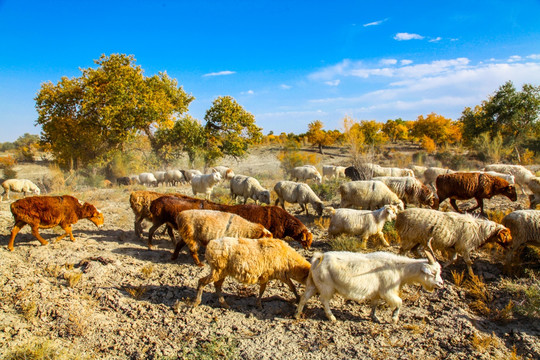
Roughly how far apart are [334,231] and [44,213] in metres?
6.88

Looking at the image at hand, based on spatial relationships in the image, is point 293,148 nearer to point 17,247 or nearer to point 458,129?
point 17,247

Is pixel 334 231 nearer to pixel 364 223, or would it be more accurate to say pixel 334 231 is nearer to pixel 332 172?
pixel 364 223

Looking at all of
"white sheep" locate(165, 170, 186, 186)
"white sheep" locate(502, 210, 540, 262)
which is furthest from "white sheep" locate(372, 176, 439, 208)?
"white sheep" locate(165, 170, 186, 186)

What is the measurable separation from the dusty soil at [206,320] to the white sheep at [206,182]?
7232 mm

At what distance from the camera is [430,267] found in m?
4.71

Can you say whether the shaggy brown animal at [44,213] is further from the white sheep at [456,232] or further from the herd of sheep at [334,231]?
the white sheep at [456,232]

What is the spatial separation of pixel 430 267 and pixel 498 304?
196 centimetres

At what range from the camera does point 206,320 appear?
4.99m

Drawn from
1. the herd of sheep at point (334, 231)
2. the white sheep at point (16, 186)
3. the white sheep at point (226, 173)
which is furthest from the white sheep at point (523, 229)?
the white sheep at point (16, 186)

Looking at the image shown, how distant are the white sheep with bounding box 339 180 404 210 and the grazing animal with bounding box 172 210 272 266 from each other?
15.1ft

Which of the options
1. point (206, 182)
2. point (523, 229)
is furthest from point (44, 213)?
point (523, 229)

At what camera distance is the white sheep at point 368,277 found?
470cm

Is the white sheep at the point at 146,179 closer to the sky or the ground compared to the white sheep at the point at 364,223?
closer to the sky

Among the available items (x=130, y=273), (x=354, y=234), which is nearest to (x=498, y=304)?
(x=354, y=234)
